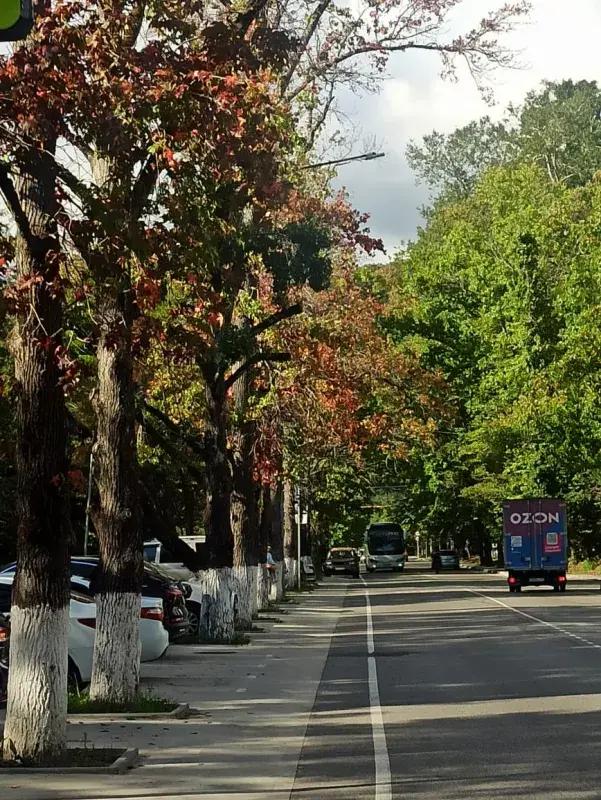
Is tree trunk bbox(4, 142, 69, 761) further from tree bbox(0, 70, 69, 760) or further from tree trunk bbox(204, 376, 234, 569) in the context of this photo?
tree trunk bbox(204, 376, 234, 569)

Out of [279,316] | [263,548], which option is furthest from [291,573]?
Result: [279,316]

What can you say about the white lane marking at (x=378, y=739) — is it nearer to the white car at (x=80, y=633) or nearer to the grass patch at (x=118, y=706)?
the grass patch at (x=118, y=706)

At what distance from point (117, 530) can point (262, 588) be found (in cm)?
2443

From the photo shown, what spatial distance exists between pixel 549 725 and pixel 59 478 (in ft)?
18.7

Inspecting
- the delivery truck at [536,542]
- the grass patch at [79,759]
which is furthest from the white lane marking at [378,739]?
the delivery truck at [536,542]

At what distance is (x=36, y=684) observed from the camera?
12773mm

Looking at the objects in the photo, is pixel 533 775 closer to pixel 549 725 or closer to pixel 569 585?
pixel 549 725

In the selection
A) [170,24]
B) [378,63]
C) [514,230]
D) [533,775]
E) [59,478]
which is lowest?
[533,775]

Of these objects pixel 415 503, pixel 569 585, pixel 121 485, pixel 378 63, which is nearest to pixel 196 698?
pixel 121 485

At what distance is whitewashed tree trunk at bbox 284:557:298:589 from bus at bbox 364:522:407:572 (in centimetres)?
2924

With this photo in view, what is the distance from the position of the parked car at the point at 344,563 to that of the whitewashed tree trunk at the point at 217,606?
58.9 m

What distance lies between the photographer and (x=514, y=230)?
218 ft

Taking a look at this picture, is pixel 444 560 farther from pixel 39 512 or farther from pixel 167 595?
pixel 39 512

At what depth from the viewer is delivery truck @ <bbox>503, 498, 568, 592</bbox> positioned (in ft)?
164
